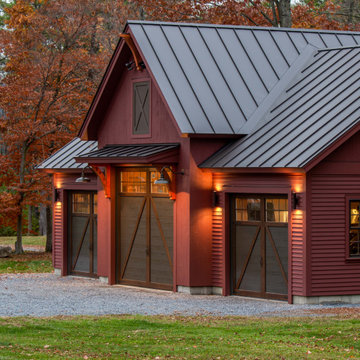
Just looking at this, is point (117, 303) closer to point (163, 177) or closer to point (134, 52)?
point (163, 177)

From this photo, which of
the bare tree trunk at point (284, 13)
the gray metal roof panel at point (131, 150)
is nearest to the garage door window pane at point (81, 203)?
the gray metal roof panel at point (131, 150)

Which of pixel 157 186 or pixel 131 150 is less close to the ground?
pixel 131 150

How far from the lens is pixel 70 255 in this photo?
2648cm

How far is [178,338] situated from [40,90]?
22555 millimetres

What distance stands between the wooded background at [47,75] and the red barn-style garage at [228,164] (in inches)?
366

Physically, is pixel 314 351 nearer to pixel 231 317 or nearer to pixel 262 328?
pixel 262 328

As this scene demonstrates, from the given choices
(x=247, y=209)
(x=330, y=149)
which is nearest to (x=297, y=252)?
(x=247, y=209)

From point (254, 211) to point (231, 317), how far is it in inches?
162

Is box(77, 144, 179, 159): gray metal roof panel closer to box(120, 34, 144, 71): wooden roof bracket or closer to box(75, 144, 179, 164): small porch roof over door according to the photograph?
box(75, 144, 179, 164): small porch roof over door

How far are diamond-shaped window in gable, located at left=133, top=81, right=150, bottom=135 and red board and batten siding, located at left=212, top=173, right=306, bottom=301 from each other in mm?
2738

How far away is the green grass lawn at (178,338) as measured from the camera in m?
12.2

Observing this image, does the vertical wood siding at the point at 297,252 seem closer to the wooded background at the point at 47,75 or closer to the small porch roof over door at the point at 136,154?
the small porch roof over door at the point at 136,154

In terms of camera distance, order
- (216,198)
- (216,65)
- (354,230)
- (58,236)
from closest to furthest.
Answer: (354,230), (216,198), (216,65), (58,236)

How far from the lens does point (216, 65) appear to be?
22.7 metres
